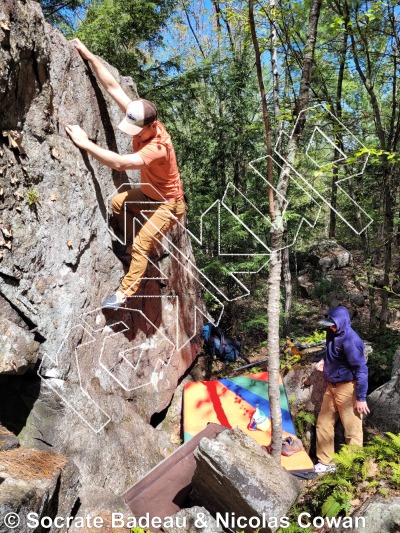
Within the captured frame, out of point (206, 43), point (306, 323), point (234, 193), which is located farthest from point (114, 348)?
point (206, 43)

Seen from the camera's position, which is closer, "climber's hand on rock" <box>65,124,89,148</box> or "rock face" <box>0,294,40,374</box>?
"rock face" <box>0,294,40,374</box>

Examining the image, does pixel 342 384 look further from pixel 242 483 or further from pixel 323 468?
pixel 242 483

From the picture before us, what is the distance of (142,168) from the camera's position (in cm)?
400

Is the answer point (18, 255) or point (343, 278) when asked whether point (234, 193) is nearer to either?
point (18, 255)

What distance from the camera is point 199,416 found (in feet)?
20.9

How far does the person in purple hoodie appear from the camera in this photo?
4965 mm

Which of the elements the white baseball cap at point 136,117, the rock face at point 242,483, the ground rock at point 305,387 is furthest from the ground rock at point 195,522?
the white baseball cap at point 136,117

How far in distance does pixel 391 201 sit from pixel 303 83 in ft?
18.2

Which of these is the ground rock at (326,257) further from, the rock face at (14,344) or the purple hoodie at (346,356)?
the rock face at (14,344)

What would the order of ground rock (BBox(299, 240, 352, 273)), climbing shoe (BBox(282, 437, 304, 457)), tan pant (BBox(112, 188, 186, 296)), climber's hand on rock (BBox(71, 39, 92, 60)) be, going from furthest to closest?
ground rock (BBox(299, 240, 352, 273)) < climbing shoe (BBox(282, 437, 304, 457)) < tan pant (BBox(112, 188, 186, 296)) < climber's hand on rock (BBox(71, 39, 92, 60))

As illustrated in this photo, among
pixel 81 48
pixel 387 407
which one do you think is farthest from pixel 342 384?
pixel 81 48

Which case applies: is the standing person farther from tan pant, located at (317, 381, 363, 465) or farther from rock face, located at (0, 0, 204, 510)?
tan pant, located at (317, 381, 363, 465)

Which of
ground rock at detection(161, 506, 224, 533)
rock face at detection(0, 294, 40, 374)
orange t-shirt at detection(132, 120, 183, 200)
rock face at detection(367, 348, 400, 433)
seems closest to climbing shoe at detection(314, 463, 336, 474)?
rock face at detection(367, 348, 400, 433)

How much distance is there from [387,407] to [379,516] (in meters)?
2.67
